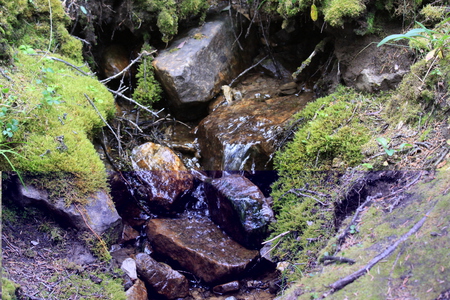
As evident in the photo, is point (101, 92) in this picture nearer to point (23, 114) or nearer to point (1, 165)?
point (23, 114)

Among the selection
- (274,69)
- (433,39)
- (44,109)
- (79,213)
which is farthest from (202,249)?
(274,69)

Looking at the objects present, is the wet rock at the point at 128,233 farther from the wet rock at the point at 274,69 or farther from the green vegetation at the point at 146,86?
the wet rock at the point at 274,69

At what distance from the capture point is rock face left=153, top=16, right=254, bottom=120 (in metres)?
5.06

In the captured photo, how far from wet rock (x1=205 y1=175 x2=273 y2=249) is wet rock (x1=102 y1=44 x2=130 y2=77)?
362 centimetres

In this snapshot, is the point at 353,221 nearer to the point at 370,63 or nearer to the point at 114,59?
the point at 370,63

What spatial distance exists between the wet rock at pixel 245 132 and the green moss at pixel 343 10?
135 centimetres

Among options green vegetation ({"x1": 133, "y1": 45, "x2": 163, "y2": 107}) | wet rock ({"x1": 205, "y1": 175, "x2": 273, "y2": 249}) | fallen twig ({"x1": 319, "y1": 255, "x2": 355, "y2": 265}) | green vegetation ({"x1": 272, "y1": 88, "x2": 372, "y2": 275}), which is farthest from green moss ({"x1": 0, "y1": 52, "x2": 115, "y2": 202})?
fallen twig ({"x1": 319, "y1": 255, "x2": 355, "y2": 265})

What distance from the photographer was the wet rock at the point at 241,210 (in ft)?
8.52

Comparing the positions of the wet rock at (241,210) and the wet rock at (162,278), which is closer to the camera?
the wet rock at (162,278)

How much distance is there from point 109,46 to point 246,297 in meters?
5.09

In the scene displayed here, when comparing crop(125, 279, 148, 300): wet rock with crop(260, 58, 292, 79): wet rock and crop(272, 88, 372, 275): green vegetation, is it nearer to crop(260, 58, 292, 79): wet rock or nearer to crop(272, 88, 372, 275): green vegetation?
crop(272, 88, 372, 275): green vegetation

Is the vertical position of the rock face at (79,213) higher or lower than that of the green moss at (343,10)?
lower

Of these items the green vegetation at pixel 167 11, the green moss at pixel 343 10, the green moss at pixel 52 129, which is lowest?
the green moss at pixel 52 129

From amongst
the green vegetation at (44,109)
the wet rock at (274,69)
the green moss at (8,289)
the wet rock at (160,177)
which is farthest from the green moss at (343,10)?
the green moss at (8,289)
